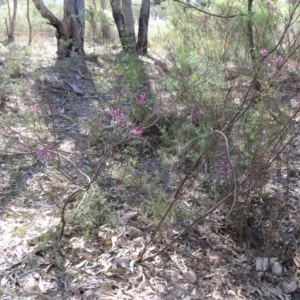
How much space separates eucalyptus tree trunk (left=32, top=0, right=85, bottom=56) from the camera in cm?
659

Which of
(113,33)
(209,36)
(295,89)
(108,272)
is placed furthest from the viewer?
(113,33)

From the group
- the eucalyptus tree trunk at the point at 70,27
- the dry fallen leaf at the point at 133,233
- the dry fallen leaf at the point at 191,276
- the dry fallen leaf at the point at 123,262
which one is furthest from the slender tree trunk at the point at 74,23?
the dry fallen leaf at the point at 191,276

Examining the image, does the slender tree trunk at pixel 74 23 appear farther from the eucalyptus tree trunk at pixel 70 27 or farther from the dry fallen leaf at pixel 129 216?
the dry fallen leaf at pixel 129 216

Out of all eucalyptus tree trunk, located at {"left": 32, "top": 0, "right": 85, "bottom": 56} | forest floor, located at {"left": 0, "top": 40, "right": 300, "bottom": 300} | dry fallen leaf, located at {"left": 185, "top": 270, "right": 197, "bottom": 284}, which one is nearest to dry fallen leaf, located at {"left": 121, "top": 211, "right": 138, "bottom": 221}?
forest floor, located at {"left": 0, "top": 40, "right": 300, "bottom": 300}

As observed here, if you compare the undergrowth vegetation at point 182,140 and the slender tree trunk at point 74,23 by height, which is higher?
the slender tree trunk at point 74,23

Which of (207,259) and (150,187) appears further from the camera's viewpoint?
(150,187)

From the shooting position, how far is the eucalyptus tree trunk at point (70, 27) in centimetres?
659

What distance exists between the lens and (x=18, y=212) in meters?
2.49

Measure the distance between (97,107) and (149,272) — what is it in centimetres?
278

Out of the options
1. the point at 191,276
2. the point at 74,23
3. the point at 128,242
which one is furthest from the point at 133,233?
the point at 74,23

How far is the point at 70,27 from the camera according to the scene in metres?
6.79

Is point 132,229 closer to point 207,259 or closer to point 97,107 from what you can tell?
point 207,259

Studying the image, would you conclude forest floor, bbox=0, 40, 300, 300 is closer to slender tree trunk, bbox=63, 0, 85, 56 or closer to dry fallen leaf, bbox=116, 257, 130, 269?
dry fallen leaf, bbox=116, 257, 130, 269

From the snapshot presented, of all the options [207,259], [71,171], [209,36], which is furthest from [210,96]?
[209,36]
